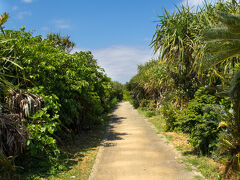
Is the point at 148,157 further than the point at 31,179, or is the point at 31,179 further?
the point at 148,157

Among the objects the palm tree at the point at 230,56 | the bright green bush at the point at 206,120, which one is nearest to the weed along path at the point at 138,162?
the bright green bush at the point at 206,120

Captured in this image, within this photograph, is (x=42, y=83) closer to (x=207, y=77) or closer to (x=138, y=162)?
(x=138, y=162)

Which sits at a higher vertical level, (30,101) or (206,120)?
(30,101)

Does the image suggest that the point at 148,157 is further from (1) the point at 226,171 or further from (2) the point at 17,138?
(2) the point at 17,138

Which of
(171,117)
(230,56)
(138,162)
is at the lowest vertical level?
(138,162)

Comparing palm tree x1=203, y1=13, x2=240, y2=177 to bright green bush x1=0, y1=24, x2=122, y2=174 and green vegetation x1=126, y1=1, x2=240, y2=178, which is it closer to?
green vegetation x1=126, y1=1, x2=240, y2=178

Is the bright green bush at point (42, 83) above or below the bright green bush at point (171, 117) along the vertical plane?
above

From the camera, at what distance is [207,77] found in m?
9.21

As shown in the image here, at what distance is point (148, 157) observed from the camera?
683 centimetres

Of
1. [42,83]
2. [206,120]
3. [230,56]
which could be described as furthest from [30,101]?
[230,56]

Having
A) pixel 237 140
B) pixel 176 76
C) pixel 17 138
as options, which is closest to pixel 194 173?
pixel 237 140

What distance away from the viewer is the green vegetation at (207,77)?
15.0 feet

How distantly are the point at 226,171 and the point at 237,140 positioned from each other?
686 mm

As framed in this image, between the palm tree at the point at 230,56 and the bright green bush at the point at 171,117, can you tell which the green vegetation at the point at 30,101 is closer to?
the palm tree at the point at 230,56
